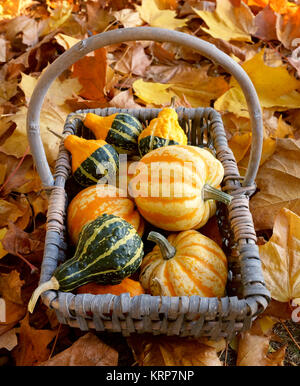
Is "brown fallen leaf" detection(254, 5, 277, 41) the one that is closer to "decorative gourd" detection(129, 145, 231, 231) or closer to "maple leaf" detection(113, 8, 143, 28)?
"maple leaf" detection(113, 8, 143, 28)

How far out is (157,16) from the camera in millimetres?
1689

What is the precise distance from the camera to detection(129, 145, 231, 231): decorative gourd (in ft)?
2.76

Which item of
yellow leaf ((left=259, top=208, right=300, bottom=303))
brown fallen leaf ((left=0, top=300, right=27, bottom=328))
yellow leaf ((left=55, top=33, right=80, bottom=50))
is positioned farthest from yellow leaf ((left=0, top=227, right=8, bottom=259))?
yellow leaf ((left=55, top=33, right=80, bottom=50))

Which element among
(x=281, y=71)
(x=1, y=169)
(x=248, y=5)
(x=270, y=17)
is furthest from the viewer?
(x=248, y=5)

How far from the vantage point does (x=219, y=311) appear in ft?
2.18

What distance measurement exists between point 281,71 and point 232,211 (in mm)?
680

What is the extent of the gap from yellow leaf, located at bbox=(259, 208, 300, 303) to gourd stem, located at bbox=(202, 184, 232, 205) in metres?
0.15

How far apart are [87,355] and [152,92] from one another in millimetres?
953

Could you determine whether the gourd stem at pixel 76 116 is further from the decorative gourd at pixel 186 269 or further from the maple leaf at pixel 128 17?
the maple leaf at pixel 128 17

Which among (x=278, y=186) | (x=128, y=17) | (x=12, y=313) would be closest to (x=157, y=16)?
(x=128, y=17)

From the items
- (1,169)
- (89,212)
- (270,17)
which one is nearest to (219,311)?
(89,212)

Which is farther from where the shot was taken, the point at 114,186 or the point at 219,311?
the point at 114,186

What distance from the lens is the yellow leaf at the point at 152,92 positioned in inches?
53.8
